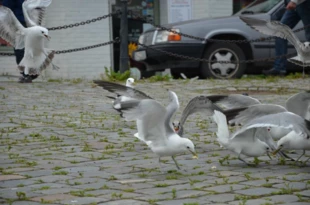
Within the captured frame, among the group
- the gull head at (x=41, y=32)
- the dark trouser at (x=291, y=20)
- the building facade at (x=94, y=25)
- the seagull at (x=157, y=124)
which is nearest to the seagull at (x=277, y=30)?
the dark trouser at (x=291, y=20)

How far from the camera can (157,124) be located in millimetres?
5910

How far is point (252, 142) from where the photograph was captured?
6141mm

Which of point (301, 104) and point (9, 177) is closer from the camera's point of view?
point (9, 177)

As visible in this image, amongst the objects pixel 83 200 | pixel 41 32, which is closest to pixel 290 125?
pixel 83 200

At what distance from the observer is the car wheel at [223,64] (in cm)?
1421

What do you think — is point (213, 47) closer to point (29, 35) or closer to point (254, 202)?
point (29, 35)

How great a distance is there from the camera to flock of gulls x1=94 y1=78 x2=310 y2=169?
582cm

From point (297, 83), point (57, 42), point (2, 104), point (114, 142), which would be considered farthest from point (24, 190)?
point (57, 42)

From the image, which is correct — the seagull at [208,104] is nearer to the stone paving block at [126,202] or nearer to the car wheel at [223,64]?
the stone paving block at [126,202]

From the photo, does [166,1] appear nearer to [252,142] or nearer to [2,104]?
[2,104]

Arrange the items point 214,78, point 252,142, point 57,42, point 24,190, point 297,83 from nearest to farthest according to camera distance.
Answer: point 24,190
point 252,142
point 297,83
point 214,78
point 57,42

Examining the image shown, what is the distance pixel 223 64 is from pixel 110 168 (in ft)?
27.4

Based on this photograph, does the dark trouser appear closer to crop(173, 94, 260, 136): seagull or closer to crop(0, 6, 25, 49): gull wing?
crop(0, 6, 25, 49): gull wing

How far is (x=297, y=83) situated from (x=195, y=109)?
23.2ft
